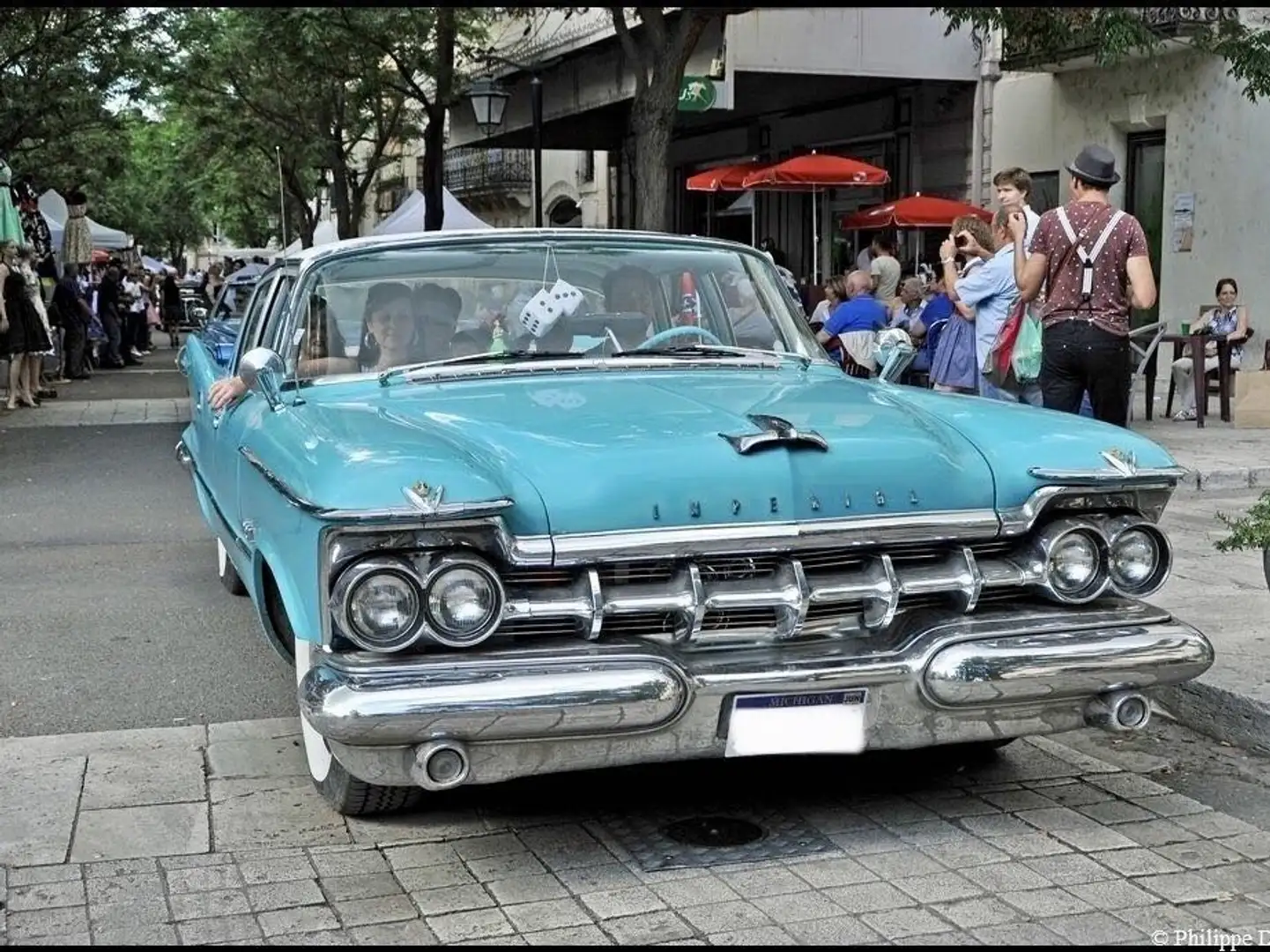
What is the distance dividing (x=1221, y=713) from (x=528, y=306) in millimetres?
2784

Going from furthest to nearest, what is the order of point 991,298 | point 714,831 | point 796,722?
point 991,298, point 714,831, point 796,722

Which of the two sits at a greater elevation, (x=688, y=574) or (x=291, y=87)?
(x=291, y=87)

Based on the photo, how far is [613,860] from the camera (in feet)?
13.4

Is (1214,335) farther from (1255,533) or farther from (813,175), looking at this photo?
(1255,533)

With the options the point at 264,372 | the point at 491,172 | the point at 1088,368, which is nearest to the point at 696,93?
the point at 1088,368

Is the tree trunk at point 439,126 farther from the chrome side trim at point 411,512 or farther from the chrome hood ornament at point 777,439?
the chrome side trim at point 411,512

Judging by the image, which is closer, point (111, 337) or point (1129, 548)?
point (1129, 548)

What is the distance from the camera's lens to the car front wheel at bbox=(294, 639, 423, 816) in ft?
14.1

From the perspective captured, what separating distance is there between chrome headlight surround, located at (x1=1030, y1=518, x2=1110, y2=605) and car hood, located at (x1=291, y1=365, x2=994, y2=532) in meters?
0.22

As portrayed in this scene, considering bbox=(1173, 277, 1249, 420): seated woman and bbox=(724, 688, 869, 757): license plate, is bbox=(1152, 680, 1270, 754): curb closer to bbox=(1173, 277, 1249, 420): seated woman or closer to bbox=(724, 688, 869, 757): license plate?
bbox=(724, 688, 869, 757): license plate

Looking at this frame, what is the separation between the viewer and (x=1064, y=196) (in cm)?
1916

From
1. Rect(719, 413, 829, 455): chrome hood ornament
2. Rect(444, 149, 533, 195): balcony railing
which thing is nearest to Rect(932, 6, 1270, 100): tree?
Rect(719, 413, 829, 455): chrome hood ornament

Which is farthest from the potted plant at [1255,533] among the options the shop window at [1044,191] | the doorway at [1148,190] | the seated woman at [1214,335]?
the shop window at [1044,191]

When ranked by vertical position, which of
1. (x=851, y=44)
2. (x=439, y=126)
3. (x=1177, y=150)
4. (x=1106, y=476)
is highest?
(x=851, y=44)
